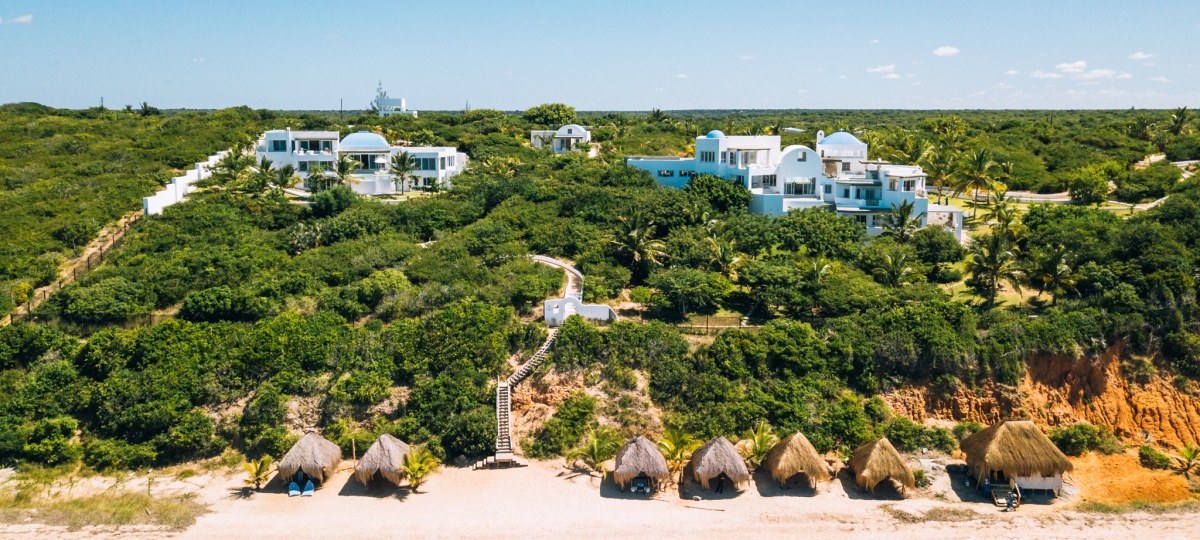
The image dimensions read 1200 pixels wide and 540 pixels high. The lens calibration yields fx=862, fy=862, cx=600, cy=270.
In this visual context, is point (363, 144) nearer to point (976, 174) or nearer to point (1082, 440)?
point (976, 174)

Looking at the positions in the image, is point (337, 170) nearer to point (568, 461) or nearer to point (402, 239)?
point (402, 239)

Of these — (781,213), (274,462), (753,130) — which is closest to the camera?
(274,462)

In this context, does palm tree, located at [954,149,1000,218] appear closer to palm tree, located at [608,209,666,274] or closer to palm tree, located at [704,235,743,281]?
palm tree, located at [704,235,743,281]

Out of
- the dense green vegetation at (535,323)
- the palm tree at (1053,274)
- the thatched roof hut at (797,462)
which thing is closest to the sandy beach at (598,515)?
the thatched roof hut at (797,462)

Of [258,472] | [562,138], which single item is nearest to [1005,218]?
[258,472]

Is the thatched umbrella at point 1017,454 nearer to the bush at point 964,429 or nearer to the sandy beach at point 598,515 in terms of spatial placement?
the sandy beach at point 598,515

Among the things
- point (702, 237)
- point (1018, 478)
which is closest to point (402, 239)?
point (702, 237)
